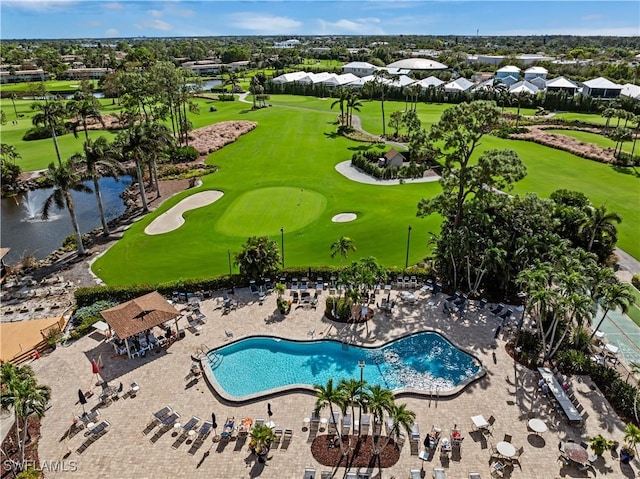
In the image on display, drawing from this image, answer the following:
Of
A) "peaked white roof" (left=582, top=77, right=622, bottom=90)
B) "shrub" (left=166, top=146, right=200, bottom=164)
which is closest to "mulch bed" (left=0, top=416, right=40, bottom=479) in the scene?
"shrub" (left=166, top=146, right=200, bottom=164)

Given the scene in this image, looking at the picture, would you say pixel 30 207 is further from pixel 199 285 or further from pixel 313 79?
pixel 313 79

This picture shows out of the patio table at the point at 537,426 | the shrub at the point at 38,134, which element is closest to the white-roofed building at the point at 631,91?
the patio table at the point at 537,426

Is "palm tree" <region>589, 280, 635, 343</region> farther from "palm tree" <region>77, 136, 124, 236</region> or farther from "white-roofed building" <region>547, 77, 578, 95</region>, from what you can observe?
"white-roofed building" <region>547, 77, 578, 95</region>

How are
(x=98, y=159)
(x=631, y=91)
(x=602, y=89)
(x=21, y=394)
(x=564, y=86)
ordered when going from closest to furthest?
(x=21, y=394)
(x=98, y=159)
(x=631, y=91)
(x=602, y=89)
(x=564, y=86)

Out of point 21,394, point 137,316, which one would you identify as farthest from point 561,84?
point 21,394

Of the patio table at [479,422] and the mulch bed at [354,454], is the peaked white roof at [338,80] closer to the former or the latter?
the patio table at [479,422]

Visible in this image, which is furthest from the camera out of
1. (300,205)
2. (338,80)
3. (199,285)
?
(338,80)

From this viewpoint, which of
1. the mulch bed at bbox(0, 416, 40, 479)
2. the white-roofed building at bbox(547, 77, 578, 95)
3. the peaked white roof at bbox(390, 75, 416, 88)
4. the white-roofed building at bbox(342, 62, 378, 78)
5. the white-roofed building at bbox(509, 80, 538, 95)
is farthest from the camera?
the white-roofed building at bbox(342, 62, 378, 78)
